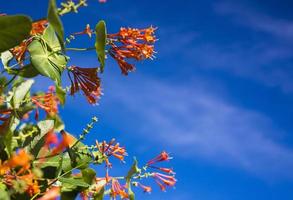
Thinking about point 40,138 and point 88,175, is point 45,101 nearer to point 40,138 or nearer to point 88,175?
point 40,138

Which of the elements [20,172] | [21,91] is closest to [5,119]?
[21,91]

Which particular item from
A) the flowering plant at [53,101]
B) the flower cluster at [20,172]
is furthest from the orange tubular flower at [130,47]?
the flower cluster at [20,172]

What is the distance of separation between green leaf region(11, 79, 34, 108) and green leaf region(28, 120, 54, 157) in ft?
0.56

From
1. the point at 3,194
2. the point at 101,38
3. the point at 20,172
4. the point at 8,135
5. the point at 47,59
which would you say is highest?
the point at 101,38

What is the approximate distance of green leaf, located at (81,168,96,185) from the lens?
7.22 ft

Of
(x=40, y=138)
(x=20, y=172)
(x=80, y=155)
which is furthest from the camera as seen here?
(x=80, y=155)

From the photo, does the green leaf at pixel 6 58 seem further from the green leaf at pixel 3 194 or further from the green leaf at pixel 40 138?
the green leaf at pixel 3 194

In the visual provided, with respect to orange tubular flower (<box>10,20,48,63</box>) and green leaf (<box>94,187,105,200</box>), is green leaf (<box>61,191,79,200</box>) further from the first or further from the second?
orange tubular flower (<box>10,20,48,63</box>)

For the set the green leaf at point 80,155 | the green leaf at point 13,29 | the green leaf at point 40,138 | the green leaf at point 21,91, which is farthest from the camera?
the green leaf at point 80,155

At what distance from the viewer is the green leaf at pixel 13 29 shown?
1673 millimetres

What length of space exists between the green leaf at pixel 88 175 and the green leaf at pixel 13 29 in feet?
2.41

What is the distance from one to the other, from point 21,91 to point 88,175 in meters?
0.50

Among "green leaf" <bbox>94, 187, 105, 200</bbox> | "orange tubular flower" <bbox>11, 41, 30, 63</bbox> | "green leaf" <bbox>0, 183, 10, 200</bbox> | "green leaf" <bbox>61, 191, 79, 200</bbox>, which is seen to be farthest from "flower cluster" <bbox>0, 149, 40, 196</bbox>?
"orange tubular flower" <bbox>11, 41, 30, 63</bbox>

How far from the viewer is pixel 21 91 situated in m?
2.08
